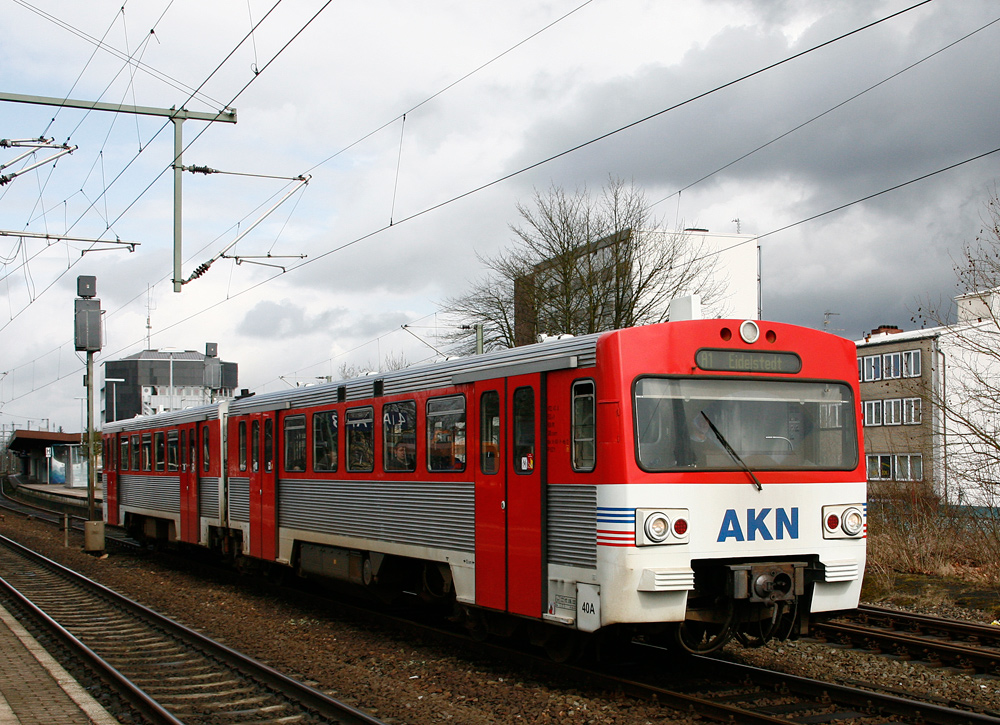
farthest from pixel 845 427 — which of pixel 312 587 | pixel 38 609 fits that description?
pixel 38 609

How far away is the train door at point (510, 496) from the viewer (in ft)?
28.6

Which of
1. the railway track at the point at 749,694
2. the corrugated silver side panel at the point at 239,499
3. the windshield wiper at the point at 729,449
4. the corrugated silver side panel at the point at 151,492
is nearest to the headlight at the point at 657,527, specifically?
the windshield wiper at the point at 729,449

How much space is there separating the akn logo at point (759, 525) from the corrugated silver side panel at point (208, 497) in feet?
37.7

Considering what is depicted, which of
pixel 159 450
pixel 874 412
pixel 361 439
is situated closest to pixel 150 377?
pixel 874 412

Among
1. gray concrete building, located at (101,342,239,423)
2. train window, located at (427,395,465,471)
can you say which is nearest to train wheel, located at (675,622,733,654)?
train window, located at (427,395,465,471)

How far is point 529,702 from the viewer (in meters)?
8.02

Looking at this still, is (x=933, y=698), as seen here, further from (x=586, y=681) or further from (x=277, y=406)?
(x=277, y=406)

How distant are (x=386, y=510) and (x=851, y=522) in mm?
5165

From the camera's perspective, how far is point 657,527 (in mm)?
7719

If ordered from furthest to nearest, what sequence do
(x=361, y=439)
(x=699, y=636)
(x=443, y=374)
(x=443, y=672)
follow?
(x=361, y=439), (x=443, y=374), (x=443, y=672), (x=699, y=636)

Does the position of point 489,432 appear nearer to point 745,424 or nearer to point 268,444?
point 745,424

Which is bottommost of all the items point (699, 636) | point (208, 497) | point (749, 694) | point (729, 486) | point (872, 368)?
point (749, 694)

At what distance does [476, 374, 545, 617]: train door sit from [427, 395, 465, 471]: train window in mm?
394

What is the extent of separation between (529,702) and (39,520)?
34.9 meters
